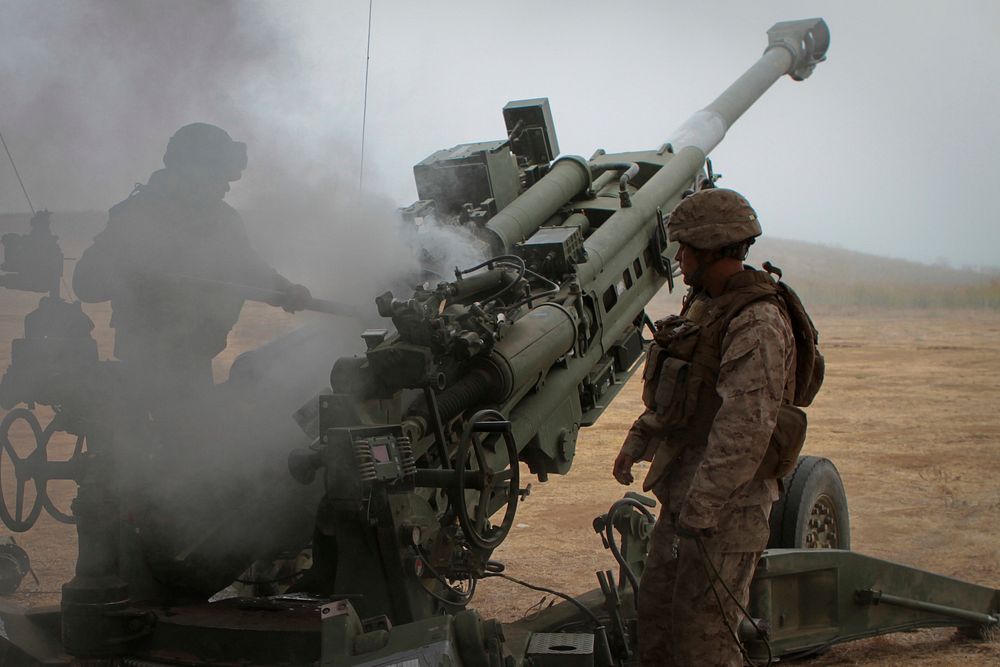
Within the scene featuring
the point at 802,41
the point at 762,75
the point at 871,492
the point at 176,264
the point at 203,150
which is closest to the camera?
the point at 176,264

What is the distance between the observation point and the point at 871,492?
9.50 m

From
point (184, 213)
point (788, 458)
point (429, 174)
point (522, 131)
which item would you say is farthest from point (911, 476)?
point (184, 213)

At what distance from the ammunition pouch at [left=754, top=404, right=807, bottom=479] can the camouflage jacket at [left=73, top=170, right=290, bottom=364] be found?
222cm

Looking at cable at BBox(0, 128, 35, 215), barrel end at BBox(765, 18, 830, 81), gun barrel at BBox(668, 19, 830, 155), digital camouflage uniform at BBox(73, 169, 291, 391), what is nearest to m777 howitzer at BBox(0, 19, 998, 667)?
digital camouflage uniform at BBox(73, 169, 291, 391)

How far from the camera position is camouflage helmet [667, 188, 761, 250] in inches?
150

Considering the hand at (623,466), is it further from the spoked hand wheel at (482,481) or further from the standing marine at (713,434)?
the spoked hand wheel at (482,481)

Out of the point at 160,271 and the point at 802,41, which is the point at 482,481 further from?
Answer: the point at 802,41

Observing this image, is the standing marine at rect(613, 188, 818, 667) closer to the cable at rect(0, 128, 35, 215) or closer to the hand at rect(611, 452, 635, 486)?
the hand at rect(611, 452, 635, 486)

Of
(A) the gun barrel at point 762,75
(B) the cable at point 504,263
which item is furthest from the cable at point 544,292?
(A) the gun barrel at point 762,75

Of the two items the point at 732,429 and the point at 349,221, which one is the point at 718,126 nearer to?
the point at 349,221

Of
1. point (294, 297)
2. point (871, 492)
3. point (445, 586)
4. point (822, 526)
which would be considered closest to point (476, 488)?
point (445, 586)

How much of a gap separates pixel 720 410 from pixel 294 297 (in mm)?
1983

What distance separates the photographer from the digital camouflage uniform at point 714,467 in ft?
11.5

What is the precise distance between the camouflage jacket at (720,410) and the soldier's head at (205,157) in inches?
74.9
